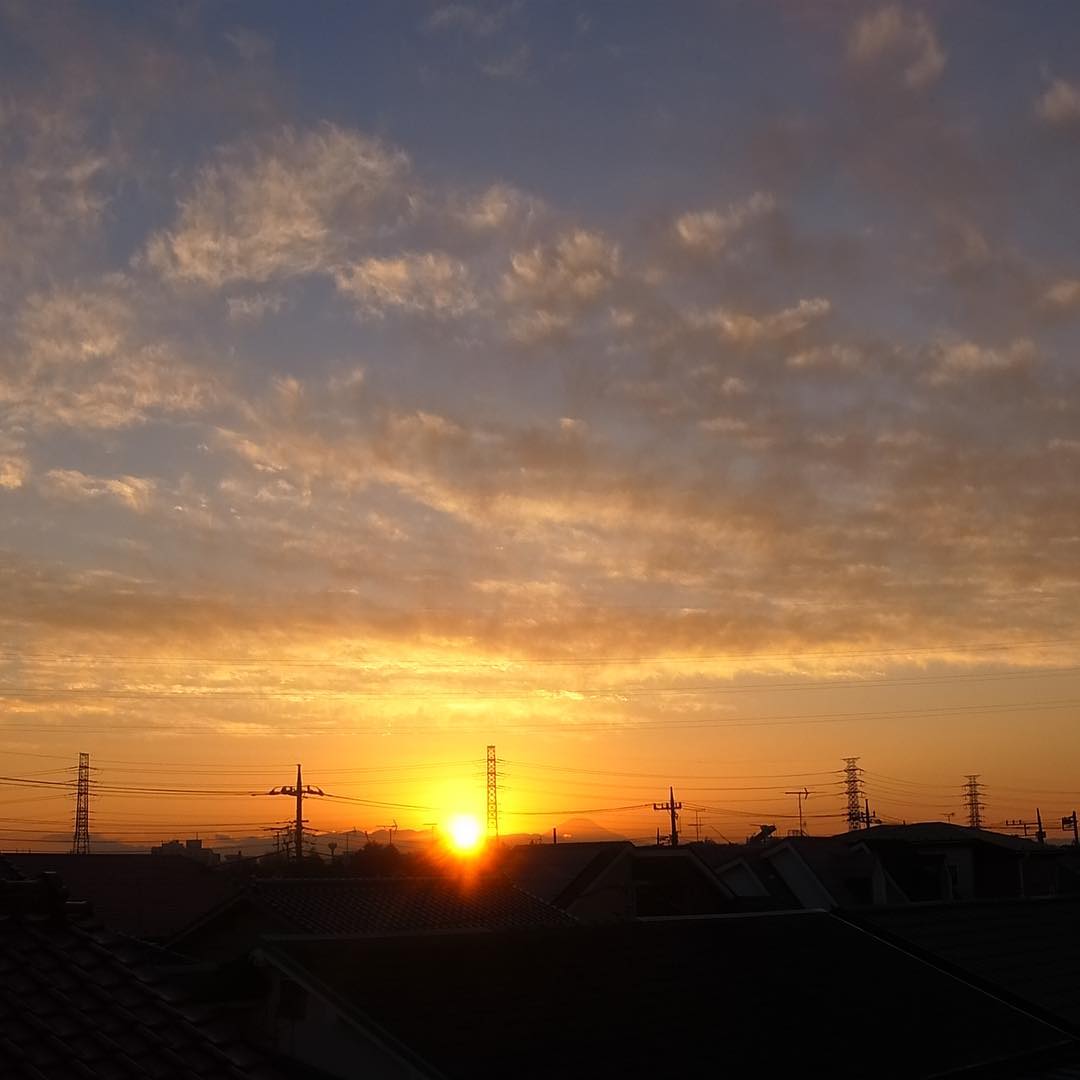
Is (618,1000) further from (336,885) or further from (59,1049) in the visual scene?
(336,885)

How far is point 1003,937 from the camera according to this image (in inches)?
944

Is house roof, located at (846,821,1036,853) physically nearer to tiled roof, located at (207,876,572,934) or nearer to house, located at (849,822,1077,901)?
→ house, located at (849,822,1077,901)

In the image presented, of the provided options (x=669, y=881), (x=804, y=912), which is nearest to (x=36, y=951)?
(x=804, y=912)

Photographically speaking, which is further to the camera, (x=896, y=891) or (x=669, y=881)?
(x=896, y=891)

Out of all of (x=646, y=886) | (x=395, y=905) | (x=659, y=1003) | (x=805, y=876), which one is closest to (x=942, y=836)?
(x=805, y=876)

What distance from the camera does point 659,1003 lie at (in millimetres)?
16703

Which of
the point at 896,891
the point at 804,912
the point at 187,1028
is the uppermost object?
the point at 187,1028

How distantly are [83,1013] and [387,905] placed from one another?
28.2 m

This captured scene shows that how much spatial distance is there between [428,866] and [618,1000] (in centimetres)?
4819

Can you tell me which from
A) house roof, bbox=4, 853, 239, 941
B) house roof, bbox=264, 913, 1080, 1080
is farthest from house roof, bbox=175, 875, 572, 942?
house roof, bbox=4, 853, 239, 941

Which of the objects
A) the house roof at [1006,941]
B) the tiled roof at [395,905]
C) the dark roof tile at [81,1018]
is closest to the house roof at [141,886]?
the tiled roof at [395,905]

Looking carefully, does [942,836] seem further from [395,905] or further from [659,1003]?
[659,1003]

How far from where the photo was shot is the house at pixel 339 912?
99.0 feet

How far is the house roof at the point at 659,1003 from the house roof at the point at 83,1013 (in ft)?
26.1
